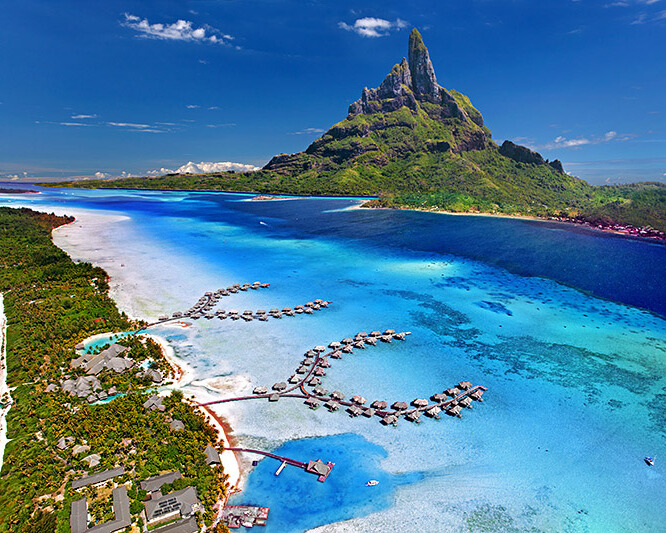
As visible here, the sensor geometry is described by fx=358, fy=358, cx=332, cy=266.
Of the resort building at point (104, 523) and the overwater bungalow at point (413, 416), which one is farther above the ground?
the overwater bungalow at point (413, 416)

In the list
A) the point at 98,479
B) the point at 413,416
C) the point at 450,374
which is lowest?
the point at 98,479

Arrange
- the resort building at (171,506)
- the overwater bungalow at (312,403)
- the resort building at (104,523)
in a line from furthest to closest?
the overwater bungalow at (312,403) < the resort building at (171,506) < the resort building at (104,523)

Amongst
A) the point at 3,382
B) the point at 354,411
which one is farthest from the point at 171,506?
the point at 3,382

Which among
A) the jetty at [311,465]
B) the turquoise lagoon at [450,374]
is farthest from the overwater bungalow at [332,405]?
the jetty at [311,465]

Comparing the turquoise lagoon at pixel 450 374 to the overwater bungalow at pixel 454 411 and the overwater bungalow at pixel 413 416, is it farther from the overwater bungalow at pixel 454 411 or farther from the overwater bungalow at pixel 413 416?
the overwater bungalow at pixel 454 411

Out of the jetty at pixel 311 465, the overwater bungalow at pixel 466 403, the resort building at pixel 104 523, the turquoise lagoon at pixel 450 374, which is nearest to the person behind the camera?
the resort building at pixel 104 523

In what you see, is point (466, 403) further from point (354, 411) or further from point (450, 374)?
point (354, 411)

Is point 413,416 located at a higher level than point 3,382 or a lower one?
higher

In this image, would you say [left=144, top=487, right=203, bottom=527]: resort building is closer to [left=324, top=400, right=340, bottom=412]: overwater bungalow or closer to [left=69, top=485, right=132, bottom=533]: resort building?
[left=69, top=485, right=132, bottom=533]: resort building

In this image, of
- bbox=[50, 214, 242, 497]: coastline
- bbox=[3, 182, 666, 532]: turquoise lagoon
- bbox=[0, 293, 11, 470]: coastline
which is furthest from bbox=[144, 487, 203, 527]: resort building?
bbox=[0, 293, 11, 470]: coastline

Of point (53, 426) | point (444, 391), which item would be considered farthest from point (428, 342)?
point (53, 426)

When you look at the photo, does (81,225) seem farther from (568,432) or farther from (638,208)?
(638,208)
